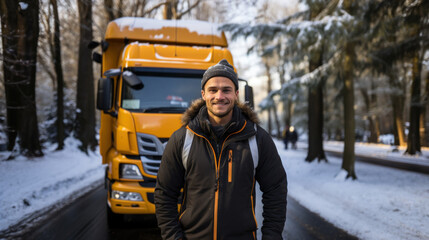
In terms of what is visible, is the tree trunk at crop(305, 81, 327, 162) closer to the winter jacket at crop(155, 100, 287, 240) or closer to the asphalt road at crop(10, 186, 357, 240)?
the asphalt road at crop(10, 186, 357, 240)

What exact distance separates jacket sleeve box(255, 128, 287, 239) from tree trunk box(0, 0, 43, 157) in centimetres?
984

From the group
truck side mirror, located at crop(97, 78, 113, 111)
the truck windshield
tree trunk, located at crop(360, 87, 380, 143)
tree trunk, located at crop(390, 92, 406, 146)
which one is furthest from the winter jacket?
tree trunk, located at crop(360, 87, 380, 143)

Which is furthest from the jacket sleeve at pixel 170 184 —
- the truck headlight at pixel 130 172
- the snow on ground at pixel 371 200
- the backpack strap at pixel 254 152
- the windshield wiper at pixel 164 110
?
the snow on ground at pixel 371 200

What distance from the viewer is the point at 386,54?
1394 centimetres

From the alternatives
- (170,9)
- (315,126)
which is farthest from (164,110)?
(170,9)

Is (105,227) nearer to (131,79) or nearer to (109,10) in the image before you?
(131,79)

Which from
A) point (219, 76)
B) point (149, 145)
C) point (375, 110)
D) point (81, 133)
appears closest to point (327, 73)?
point (149, 145)

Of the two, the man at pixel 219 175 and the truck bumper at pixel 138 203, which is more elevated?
the man at pixel 219 175

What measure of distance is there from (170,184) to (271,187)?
0.77 meters

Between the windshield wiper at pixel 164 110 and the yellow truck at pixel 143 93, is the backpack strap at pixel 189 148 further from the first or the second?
the windshield wiper at pixel 164 110

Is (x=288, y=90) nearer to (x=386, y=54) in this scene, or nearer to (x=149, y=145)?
(x=386, y=54)

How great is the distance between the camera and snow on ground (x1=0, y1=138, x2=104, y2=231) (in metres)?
6.20

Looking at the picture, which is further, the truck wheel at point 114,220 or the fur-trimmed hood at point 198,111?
the truck wheel at point 114,220

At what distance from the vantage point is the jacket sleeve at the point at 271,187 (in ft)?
7.00
